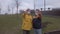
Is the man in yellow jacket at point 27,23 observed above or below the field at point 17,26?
above

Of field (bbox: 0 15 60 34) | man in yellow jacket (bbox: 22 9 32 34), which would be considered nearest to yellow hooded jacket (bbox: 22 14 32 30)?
man in yellow jacket (bbox: 22 9 32 34)

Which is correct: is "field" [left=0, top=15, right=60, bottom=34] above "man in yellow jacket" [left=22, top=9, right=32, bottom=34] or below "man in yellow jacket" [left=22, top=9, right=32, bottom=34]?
below

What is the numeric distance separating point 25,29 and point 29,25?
24cm

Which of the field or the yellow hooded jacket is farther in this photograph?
the field

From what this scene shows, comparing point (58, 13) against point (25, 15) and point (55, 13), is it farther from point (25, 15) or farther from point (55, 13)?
point (25, 15)

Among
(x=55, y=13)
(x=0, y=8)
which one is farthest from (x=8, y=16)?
(x=55, y=13)

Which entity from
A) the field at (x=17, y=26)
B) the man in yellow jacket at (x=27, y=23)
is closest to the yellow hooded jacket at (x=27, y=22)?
the man in yellow jacket at (x=27, y=23)

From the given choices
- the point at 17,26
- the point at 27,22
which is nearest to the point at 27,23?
the point at 27,22

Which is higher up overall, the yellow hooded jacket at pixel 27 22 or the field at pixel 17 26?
the yellow hooded jacket at pixel 27 22

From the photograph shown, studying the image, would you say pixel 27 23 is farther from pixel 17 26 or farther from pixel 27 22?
pixel 17 26

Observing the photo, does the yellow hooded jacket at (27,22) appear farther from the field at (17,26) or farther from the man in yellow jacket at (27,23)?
the field at (17,26)

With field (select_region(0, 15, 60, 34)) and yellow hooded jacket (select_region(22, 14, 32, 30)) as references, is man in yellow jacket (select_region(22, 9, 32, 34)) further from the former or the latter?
field (select_region(0, 15, 60, 34))

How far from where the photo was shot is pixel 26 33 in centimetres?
854

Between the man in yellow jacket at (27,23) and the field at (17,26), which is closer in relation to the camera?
the man in yellow jacket at (27,23)
